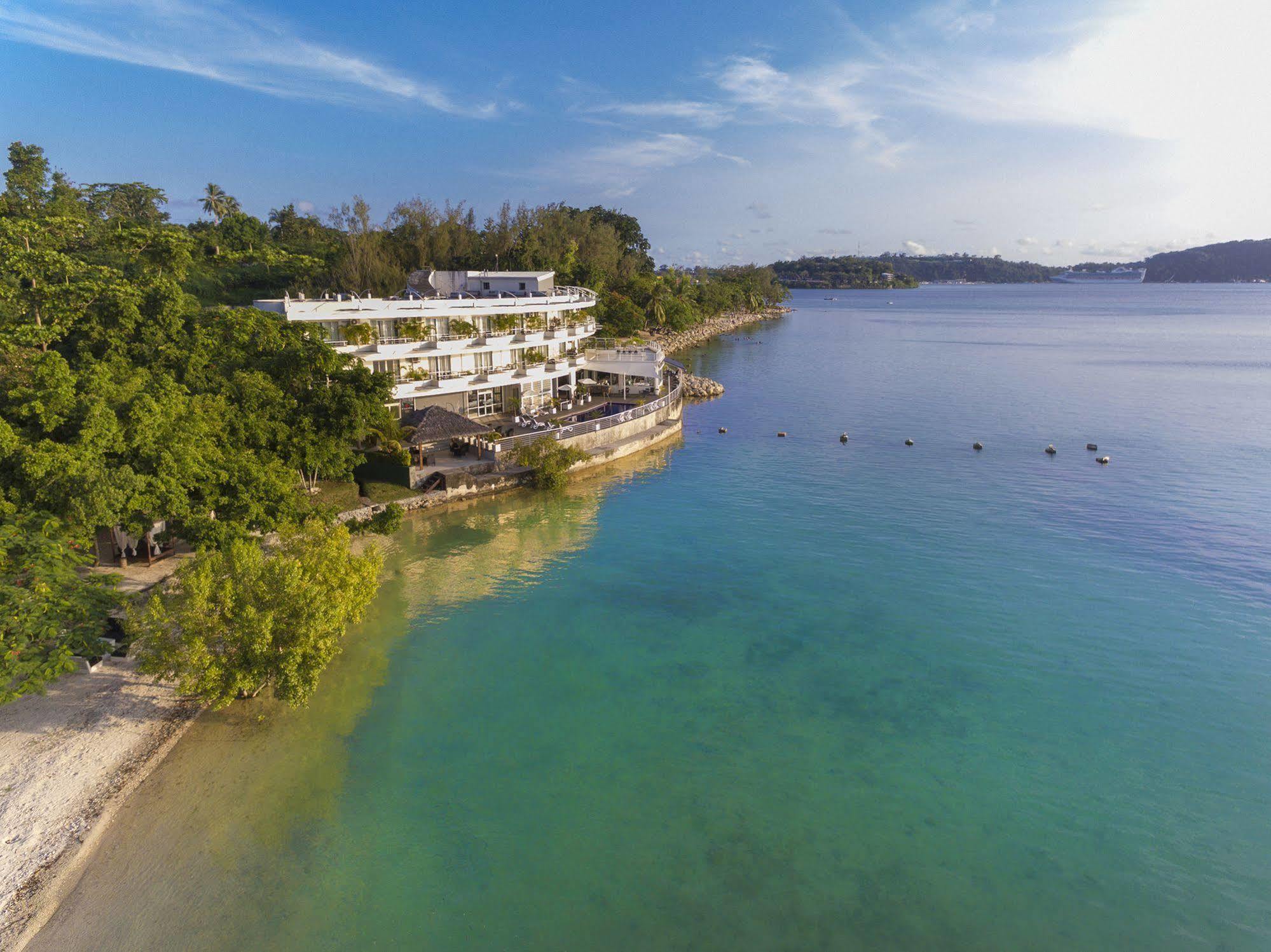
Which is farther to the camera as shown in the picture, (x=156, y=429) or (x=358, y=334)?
(x=358, y=334)

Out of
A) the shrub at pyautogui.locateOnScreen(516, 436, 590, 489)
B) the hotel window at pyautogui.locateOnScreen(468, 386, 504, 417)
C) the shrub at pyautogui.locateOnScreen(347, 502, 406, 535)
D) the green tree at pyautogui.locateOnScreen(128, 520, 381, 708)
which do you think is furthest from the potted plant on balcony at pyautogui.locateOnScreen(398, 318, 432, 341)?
the green tree at pyautogui.locateOnScreen(128, 520, 381, 708)

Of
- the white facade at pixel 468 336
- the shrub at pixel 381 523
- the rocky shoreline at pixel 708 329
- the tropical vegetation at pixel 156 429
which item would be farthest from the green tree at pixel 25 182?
the rocky shoreline at pixel 708 329

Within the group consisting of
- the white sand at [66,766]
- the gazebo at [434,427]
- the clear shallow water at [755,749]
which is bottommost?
the clear shallow water at [755,749]

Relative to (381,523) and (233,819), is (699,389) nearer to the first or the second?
(381,523)

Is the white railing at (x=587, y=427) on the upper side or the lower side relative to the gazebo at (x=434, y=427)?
lower

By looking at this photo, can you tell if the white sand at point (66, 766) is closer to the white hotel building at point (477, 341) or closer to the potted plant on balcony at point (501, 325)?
the white hotel building at point (477, 341)

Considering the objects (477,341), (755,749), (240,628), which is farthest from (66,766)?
(477,341)

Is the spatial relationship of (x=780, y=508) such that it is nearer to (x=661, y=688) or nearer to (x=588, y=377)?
(x=661, y=688)
